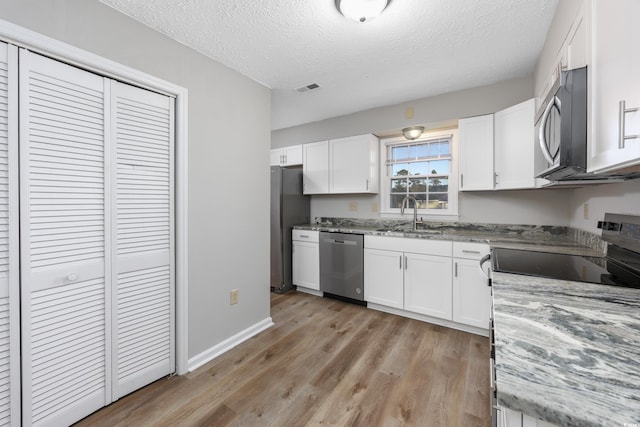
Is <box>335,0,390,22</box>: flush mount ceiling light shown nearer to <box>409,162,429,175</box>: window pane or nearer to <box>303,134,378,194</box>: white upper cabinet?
<box>303,134,378,194</box>: white upper cabinet

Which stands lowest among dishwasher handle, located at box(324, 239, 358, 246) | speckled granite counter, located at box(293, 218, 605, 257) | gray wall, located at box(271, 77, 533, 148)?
dishwasher handle, located at box(324, 239, 358, 246)

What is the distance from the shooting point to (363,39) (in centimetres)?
188

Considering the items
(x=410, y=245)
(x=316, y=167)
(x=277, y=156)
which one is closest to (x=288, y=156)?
(x=277, y=156)

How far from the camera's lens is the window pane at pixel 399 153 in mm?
3406

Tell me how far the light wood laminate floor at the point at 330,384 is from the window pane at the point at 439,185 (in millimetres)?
1527

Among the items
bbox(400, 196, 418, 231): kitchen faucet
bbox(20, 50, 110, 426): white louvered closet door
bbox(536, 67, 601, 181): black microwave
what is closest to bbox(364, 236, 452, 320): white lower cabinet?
bbox(400, 196, 418, 231): kitchen faucet

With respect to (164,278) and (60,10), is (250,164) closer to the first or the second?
(164,278)

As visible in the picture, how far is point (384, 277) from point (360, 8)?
7.73 feet

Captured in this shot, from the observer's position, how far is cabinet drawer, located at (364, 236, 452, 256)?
99.1 inches

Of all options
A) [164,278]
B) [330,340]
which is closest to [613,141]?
[330,340]

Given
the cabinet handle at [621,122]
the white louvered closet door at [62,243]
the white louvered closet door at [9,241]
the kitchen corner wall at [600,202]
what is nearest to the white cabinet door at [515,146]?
the kitchen corner wall at [600,202]

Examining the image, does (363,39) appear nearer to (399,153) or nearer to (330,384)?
(399,153)

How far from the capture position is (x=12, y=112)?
1222 mm

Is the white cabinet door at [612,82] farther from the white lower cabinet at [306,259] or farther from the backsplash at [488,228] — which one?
the white lower cabinet at [306,259]
